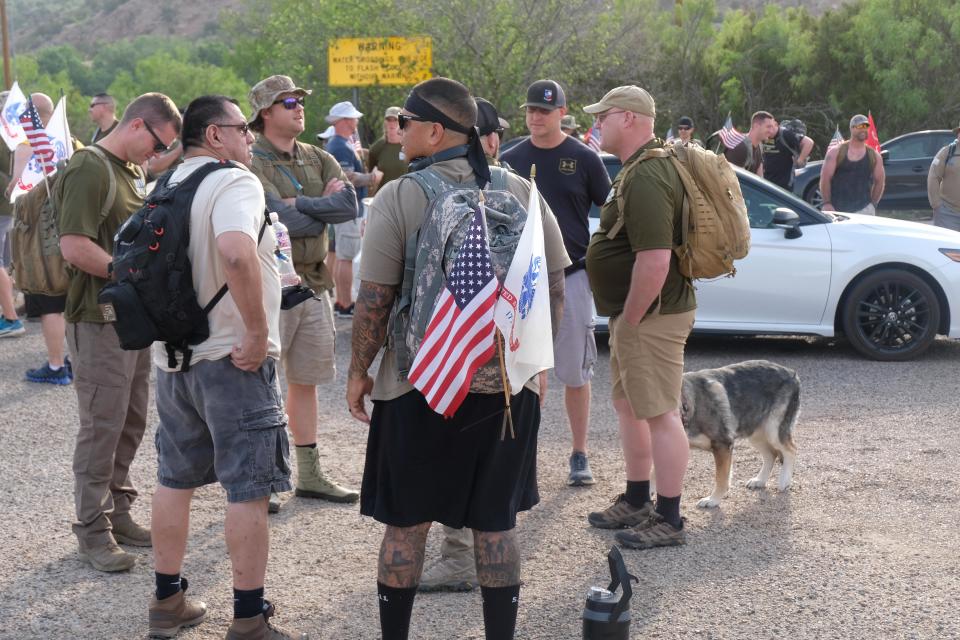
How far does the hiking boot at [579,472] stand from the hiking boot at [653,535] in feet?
3.16

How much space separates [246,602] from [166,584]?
1.24ft

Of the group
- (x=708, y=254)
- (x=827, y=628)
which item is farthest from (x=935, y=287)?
(x=827, y=628)

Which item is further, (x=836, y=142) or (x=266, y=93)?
(x=836, y=142)

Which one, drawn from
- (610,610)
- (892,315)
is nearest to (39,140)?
(610,610)

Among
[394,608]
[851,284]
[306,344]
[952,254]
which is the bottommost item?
[394,608]

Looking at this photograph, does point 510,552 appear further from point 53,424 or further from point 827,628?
point 53,424

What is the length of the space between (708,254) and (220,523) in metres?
2.66

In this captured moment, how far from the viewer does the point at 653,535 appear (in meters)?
5.21

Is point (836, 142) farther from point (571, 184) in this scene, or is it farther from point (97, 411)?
point (97, 411)

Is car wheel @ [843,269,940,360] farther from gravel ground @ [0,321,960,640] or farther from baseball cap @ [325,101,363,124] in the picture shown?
baseball cap @ [325,101,363,124]

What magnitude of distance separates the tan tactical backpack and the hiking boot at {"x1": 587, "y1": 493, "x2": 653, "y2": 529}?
48.7 inches

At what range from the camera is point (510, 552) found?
3732 mm

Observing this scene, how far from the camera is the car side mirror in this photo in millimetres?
9031

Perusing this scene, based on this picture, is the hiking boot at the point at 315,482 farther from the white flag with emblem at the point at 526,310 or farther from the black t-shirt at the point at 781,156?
the black t-shirt at the point at 781,156
